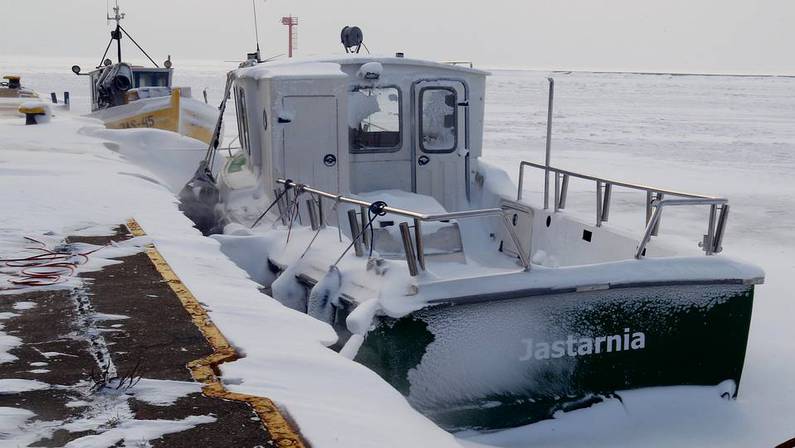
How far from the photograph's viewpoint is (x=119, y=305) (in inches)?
214

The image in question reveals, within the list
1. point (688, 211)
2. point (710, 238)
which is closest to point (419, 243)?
point (710, 238)

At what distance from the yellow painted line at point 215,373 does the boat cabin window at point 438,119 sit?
362 centimetres

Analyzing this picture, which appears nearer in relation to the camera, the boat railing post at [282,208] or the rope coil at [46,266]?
the rope coil at [46,266]

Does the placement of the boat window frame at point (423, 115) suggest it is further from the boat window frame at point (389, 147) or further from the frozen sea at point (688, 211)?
the frozen sea at point (688, 211)

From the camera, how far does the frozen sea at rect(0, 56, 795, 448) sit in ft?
19.7

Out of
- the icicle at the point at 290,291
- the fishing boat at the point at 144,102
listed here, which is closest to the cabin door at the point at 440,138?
the icicle at the point at 290,291

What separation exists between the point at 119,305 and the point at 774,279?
8034 mm

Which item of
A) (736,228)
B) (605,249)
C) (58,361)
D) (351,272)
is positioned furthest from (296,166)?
(736,228)

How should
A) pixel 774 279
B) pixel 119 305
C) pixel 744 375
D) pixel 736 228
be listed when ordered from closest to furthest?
pixel 119 305, pixel 744 375, pixel 774 279, pixel 736 228

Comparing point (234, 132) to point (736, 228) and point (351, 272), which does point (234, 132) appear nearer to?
point (736, 228)

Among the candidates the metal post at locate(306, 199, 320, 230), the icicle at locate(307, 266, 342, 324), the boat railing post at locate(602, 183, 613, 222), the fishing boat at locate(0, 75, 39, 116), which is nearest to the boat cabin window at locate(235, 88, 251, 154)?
the metal post at locate(306, 199, 320, 230)

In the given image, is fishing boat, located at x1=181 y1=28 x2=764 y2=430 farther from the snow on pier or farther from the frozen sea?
the snow on pier

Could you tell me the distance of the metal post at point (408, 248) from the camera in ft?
18.0

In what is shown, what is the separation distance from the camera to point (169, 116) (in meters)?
17.9
